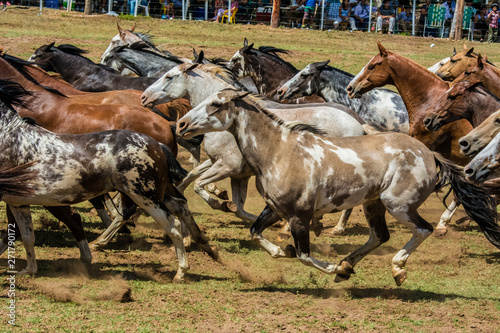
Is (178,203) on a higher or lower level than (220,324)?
higher

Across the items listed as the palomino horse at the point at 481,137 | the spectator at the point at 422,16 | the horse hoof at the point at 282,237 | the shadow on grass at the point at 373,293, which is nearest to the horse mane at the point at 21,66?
the horse hoof at the point at 282,237

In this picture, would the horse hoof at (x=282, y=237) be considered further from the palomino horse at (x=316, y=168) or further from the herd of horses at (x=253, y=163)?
the palomino horse at (x=316, y=168)

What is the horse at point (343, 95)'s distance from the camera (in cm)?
995

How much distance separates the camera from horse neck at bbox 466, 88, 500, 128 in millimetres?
7781

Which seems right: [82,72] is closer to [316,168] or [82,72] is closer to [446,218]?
[316,168]

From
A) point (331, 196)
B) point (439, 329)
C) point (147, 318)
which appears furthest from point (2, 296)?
point (439, 329)

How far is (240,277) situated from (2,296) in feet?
7.44

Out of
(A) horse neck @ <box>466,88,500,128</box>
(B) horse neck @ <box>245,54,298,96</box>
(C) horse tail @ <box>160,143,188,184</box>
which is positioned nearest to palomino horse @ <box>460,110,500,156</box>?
(A) horse neck @ <box>466,88,500,128</box>

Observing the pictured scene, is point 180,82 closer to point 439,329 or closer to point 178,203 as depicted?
point 178,203

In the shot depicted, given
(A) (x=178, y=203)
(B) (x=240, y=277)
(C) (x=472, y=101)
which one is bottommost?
Result: (B) (x=240, y=277)

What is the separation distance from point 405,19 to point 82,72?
17.8 meters

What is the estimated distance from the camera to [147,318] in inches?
215

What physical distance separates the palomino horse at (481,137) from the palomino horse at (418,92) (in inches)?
74.0

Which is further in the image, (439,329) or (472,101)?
(472,101)
